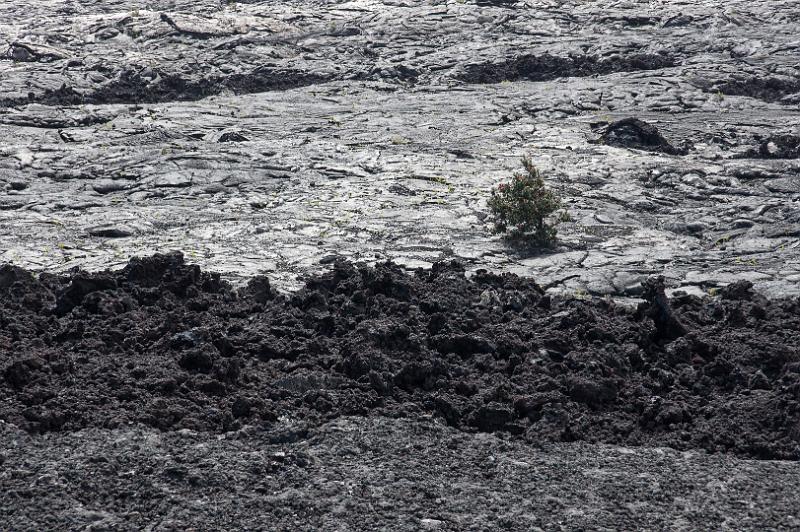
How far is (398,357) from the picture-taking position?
35.8ft

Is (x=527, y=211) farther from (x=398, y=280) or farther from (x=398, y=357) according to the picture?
(x=398, y=357)

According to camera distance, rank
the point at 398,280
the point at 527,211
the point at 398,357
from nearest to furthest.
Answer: the point at 398,357 → the point at 398,280 → the point at 527,211

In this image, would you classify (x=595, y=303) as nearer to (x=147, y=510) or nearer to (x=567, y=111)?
(x=147, y=510)

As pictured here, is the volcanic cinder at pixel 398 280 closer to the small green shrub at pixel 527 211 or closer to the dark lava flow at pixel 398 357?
the dark lava flow at pixel 398 357

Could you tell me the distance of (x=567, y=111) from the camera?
78.8ft

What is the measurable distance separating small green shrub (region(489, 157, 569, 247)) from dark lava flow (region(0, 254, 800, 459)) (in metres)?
2.80

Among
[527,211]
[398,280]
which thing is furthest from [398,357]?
[527,211]

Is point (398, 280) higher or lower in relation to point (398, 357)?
higher

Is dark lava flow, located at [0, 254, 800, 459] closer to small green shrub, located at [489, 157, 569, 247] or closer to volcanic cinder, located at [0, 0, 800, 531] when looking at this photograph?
volcanic cinder, located at [0, 0, 800, 531]

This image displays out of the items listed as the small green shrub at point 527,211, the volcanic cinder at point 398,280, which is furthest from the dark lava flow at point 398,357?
the small green shrub at point 527,211

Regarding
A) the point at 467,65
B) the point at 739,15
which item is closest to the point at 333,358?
the point at 467,65

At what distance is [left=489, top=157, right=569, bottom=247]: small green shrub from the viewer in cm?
1622

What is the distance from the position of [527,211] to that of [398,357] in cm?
606

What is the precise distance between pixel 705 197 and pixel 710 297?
5.48m
